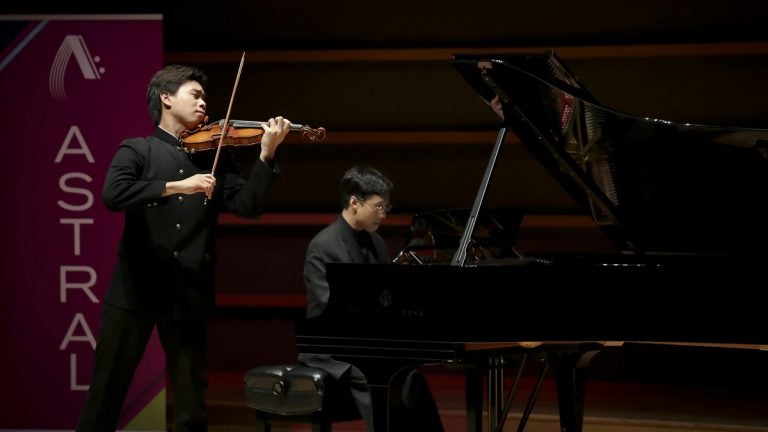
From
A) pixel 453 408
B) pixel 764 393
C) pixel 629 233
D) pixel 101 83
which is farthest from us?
pixel 764 393

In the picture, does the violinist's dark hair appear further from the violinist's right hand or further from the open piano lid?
the open piano lid

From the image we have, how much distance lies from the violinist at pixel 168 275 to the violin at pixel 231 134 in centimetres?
4

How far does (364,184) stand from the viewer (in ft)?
10.3

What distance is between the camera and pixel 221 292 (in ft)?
16.2

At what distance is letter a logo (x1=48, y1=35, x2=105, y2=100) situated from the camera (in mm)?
3625

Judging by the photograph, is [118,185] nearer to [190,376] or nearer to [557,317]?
[190,376]

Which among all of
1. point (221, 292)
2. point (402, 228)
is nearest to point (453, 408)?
point (402, 228)

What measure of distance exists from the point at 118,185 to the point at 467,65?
1.02 m

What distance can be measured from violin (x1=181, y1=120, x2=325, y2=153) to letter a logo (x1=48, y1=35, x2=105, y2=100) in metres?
0.94

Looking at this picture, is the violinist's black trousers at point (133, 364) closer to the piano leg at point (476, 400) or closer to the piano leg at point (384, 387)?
the piano leg at point (384, 387)

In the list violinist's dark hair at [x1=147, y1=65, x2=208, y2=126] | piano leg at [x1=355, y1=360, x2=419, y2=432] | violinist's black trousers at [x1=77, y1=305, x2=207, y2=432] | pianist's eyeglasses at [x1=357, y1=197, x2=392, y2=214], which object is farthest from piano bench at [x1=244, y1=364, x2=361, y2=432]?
violinist's dark hair at [x1=147, y1=65, x2=208, y2=126]

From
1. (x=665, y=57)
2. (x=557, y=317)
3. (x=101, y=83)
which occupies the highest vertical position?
(x=665, y=57)

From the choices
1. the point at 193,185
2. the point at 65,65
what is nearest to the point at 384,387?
the point at 193,185

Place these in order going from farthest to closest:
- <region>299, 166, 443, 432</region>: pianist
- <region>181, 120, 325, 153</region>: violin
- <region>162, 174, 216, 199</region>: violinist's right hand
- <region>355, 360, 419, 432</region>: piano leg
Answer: <region>299, 166, 443, 432</region>: pianist, <region>181, 120, 325, 153</region>: violin, <region>162, 174, 216, 199</region>: violinist's right hand, <region>355, 360, 419, 432</region>: piano leg
